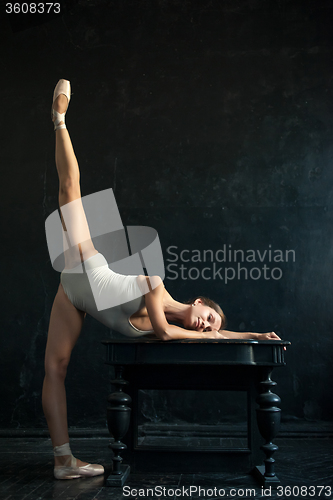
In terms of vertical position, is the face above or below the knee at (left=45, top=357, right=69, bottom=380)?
above

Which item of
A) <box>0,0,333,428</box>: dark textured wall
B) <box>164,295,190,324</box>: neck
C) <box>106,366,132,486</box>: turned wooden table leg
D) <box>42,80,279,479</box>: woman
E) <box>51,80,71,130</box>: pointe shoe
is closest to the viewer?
<box>106,366,132,486</box>: turned wooden table leg

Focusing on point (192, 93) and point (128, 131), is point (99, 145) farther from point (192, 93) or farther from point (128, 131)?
point (192, 93)

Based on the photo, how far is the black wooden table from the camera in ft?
8.48

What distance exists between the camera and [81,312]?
9.89 feet

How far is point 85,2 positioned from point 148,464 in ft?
15.4

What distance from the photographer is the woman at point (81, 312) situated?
2770 millimetres

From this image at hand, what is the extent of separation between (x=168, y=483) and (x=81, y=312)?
1.18m

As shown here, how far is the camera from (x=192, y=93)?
4.82 m

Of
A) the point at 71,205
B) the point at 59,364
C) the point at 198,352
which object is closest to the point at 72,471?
the point at 59,364

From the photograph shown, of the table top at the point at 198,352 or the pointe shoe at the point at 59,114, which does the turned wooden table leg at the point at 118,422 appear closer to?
the table top at the point at 198,352

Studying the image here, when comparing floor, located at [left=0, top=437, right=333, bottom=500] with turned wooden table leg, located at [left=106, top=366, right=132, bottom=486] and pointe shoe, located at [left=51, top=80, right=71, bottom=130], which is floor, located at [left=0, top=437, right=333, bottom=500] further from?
pointe shoe, located at [left=51, top=80, right=71, bottom=130]

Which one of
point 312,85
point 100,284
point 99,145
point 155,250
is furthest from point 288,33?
point 100,284

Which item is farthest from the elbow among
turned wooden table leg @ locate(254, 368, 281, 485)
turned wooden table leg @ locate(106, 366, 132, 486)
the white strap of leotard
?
the white strap of leotard

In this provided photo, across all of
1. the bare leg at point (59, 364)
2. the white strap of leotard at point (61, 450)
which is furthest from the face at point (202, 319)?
the white strap of leotard at point (61, 450)
